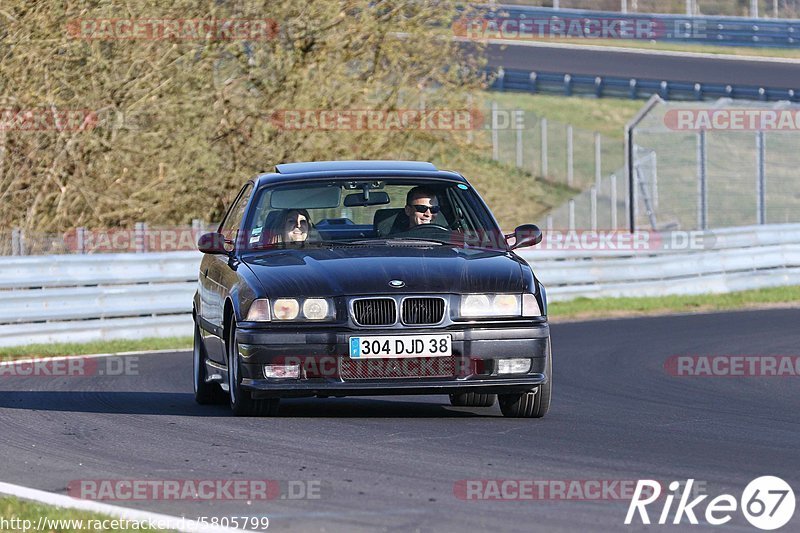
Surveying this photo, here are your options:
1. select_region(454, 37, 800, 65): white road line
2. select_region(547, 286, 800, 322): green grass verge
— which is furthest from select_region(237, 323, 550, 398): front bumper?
select_region(454, 37, 800, 65): white road line

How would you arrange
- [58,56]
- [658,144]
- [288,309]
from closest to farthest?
[288,309] < [58,56] < [658,144]

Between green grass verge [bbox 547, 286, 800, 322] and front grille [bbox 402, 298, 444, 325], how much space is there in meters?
12.5

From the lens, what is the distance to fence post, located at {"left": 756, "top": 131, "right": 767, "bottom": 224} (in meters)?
25.1

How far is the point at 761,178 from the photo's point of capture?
2520 cm

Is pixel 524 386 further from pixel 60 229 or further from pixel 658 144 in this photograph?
pixel 658 144

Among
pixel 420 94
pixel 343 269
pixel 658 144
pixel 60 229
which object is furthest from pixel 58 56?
pixel 658 144

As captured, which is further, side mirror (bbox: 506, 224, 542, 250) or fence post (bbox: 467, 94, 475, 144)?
fence post (bbox: 467, 94, 475, 144)

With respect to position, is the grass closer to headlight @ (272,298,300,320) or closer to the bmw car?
the bmw car

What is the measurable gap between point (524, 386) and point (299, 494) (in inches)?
106

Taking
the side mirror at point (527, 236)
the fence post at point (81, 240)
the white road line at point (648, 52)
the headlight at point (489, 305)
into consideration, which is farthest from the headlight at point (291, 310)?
the white road line at point (648, 52)

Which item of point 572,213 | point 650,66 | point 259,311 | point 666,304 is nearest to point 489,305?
point 259,311

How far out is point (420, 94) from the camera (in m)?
26.1

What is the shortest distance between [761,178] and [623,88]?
18.6 meters

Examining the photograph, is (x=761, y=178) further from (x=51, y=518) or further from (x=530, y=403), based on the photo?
(x=51, y=518)
